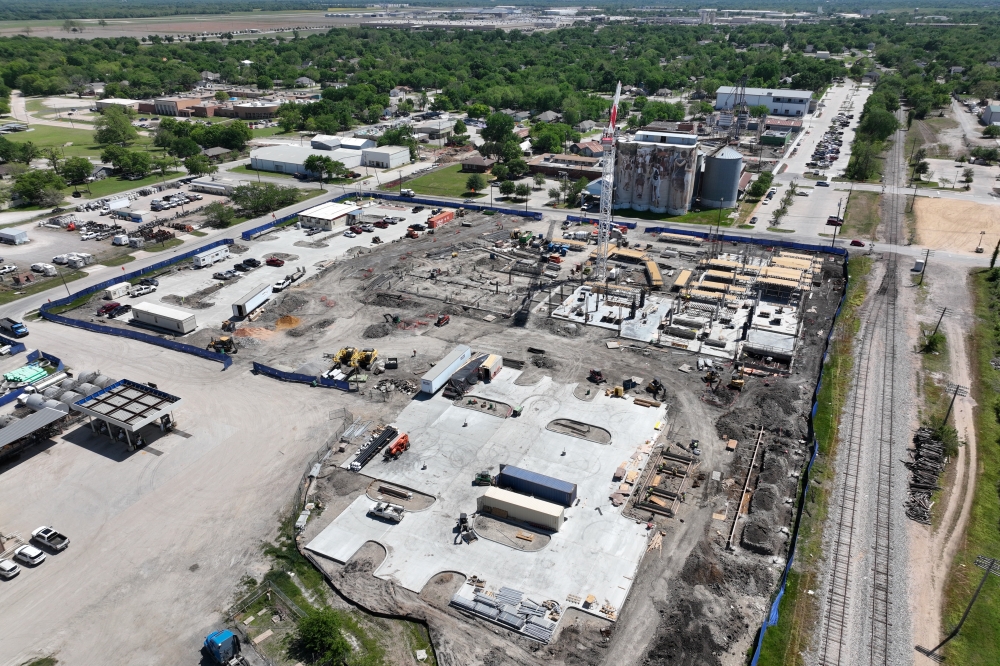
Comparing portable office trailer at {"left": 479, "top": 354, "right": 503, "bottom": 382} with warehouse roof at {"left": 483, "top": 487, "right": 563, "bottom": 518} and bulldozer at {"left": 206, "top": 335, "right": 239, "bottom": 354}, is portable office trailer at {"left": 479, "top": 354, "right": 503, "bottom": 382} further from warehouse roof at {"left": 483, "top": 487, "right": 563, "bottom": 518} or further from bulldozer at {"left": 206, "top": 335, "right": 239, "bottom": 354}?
bulldozer at {"left": 206, "top": 335, "right": 239, "bottom": 354}

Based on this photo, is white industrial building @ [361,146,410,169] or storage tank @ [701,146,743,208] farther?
white industrial building @ [361,146,410,169]

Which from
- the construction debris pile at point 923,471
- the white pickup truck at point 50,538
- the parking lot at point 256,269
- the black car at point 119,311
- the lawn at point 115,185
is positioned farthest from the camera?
the lawn at point 115,185

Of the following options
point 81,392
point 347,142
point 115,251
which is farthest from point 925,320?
point 347,142

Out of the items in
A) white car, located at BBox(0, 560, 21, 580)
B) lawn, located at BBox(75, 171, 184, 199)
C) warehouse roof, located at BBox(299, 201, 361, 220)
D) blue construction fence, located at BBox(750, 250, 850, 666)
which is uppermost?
warehouse roof, located at BBox(299, 201, 361, 220)

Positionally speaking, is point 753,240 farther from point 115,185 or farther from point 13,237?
point 115,185

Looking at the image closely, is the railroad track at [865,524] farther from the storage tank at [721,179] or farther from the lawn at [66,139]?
the lawn at [66,139]

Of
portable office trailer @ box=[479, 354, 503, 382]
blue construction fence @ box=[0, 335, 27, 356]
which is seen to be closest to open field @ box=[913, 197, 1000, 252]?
portable office trailer @ box=[479, 354, 503, 382]

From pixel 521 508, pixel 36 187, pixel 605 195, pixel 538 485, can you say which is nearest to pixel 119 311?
pixel 36 187

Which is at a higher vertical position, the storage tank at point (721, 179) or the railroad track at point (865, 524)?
the storage tank at point (721, 179)

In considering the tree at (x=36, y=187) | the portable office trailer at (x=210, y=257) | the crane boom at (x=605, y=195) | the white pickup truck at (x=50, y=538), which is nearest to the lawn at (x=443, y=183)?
the crane boom at (x=605, y=195)
